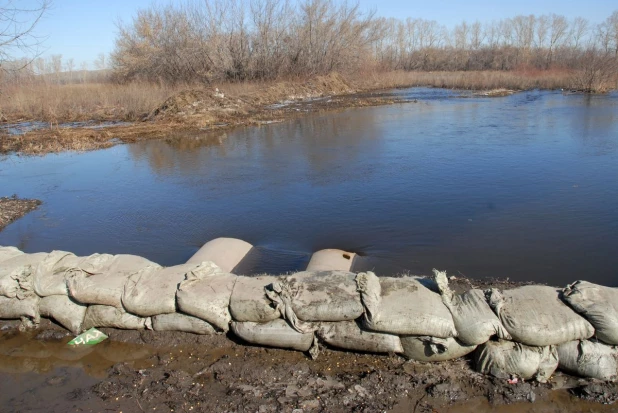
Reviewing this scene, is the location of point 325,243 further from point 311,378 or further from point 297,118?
point 297,118

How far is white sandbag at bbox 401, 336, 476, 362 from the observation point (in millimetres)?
3178

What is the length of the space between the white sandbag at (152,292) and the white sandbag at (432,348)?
5.88 feet

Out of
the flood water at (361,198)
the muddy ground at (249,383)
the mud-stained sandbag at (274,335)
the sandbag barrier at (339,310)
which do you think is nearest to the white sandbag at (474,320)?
the sandbag barrier at (339,310)

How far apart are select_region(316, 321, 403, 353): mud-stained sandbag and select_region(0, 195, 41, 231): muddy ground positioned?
19.2ft

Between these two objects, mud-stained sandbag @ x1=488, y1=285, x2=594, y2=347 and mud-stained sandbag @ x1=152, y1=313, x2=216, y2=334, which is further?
mud-stained sandbag @ x1=152, y1=313, x2=216, y2=334

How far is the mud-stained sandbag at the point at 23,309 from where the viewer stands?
396cm

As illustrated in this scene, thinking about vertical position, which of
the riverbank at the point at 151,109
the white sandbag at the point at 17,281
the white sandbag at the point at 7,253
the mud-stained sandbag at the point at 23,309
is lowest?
the mud-stained sandbag at the point at 23,309

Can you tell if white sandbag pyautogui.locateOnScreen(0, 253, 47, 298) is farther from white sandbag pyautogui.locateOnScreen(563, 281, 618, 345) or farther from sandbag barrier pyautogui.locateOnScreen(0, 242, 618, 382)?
white sandbag pyautogui.locateOnScreen(563, 281, 618, 345)

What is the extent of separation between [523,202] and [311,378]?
505 cm

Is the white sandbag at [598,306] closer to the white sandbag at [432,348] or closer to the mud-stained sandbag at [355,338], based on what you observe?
the white sandbag at [432,348]

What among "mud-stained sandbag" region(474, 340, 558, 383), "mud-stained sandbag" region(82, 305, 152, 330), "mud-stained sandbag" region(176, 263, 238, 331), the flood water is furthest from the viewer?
the flood water

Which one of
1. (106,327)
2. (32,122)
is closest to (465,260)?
(106,327)

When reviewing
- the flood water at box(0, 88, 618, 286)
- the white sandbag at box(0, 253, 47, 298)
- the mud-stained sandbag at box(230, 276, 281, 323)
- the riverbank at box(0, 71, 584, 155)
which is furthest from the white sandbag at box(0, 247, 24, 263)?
the riverbank at box(0, 71, 584, 155)

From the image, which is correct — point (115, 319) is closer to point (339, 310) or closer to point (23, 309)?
point (23, 309)
